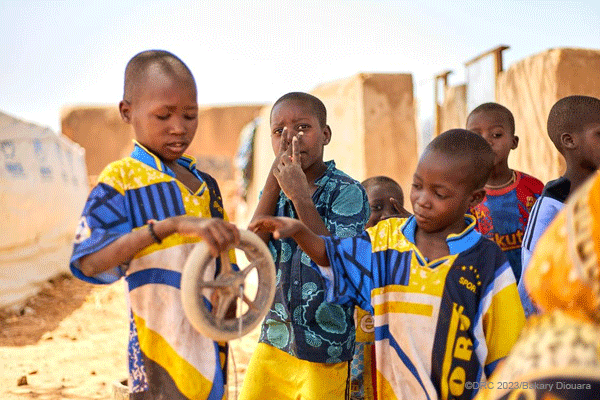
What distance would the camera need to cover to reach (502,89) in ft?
22.5

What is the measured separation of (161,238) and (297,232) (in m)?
0.51

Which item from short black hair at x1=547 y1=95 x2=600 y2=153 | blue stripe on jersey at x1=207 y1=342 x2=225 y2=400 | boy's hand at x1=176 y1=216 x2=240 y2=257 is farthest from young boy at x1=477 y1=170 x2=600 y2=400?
short black hair at x1=547 y1=95 x2=600 y2=153

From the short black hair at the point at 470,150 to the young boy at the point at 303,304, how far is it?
53 cm

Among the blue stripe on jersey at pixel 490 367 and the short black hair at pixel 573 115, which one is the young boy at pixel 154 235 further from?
the short black hair at pixel 573 115

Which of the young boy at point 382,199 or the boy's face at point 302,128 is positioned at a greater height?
the boy's face at point 302,128

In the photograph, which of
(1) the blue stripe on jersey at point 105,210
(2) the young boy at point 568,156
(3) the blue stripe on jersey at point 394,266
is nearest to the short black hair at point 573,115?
(2) the young boy at point 568,156

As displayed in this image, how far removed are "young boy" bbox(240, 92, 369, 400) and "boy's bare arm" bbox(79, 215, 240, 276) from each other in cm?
77

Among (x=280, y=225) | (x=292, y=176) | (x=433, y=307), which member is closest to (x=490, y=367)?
(x=433, y=307)

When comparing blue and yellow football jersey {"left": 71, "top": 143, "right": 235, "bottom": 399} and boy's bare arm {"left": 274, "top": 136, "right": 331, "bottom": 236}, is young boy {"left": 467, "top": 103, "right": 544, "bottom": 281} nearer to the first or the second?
boy's bare arm {"left": 274, "top": 136, "right": 331, "bottom": 236}

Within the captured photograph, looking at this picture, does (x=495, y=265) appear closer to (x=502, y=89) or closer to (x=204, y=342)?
(x=204, y=342)

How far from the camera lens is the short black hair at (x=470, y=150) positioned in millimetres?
2234

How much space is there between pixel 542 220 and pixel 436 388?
2.86ft

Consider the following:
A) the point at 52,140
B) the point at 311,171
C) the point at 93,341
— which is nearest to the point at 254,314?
the point at 311,171

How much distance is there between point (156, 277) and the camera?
1.95 m
